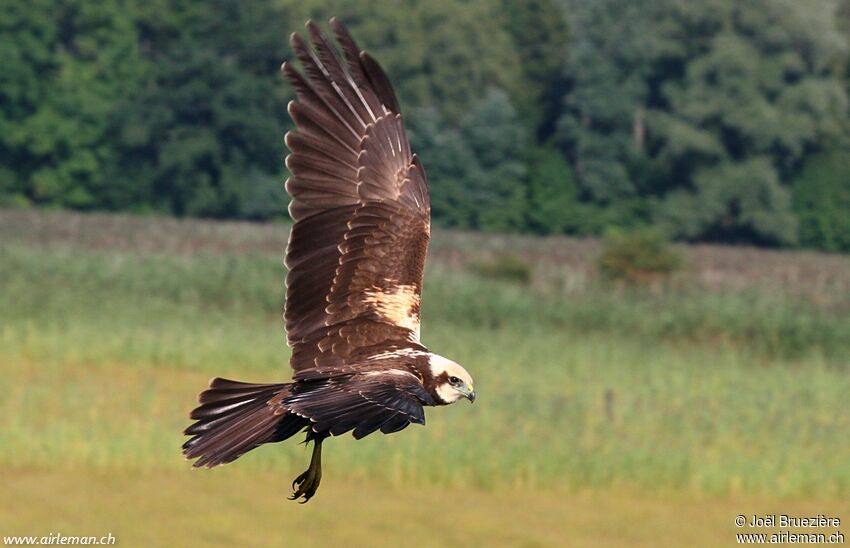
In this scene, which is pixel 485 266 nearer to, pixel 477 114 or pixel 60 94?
pixel 477 114

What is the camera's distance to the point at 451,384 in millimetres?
6574

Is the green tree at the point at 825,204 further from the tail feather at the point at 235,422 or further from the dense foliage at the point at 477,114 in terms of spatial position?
the tail feather at the point at 235,422

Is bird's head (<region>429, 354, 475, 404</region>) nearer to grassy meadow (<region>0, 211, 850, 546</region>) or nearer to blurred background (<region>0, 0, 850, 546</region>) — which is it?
blurred background (<region>0, 0, 850, 546</region>)

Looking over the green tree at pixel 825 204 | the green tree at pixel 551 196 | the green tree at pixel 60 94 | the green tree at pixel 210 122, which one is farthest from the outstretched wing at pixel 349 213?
the green tree at pixel 825 204

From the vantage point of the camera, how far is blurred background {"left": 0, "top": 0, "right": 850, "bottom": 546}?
14547mm

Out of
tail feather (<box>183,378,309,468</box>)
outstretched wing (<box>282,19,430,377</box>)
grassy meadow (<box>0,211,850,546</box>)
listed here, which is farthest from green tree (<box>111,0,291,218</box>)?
tail feather (<box>183,378,309,468</box>)

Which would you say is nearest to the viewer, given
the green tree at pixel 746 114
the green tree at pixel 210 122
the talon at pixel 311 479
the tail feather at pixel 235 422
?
the tail feather at pixel 235 422

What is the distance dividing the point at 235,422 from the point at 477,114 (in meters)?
46.5

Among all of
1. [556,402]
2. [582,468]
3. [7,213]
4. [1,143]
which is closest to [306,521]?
[582,468]

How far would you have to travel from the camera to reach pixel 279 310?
25.6 m

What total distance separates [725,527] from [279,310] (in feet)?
41.2

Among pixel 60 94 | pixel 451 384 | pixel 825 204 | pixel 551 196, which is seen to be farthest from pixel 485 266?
pixel 451 384

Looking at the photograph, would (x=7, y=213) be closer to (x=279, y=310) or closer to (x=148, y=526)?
(x=279, y=310)

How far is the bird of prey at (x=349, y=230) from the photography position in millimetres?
7047
